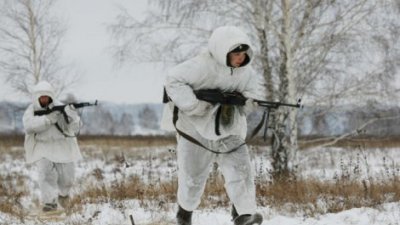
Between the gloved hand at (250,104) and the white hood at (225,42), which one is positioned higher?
the white hood at (225,42)

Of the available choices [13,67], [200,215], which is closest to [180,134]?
[200,215]

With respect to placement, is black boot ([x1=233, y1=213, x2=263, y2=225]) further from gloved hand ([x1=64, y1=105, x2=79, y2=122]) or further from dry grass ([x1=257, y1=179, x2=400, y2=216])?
gloved hand ([x1=64, y1=105, x2=79, y2=122])

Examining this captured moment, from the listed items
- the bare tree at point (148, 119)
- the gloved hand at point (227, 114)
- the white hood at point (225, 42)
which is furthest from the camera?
the bare tree at point (148, 119)

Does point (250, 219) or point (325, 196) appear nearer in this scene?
point (250, 219)

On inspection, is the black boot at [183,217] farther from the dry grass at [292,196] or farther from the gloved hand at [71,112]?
the gloved hand at [71,112]

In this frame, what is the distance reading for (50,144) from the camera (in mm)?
8633

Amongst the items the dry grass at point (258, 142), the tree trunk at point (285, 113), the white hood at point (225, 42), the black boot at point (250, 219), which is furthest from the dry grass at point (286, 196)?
the dry grass at point (258, 142)

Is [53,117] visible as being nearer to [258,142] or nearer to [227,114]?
[227,114]

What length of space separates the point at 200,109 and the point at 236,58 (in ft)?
1.60

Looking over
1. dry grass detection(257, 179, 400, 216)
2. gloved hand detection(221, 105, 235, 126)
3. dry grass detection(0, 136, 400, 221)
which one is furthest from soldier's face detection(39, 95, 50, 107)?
gloved hand detection(221, 105, 235, 126)

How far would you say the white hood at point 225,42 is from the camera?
172 inches

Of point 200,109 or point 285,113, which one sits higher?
point 200,109

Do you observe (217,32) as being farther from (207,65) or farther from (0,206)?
(0,206)

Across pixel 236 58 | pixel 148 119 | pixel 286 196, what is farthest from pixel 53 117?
pixel 148 119
